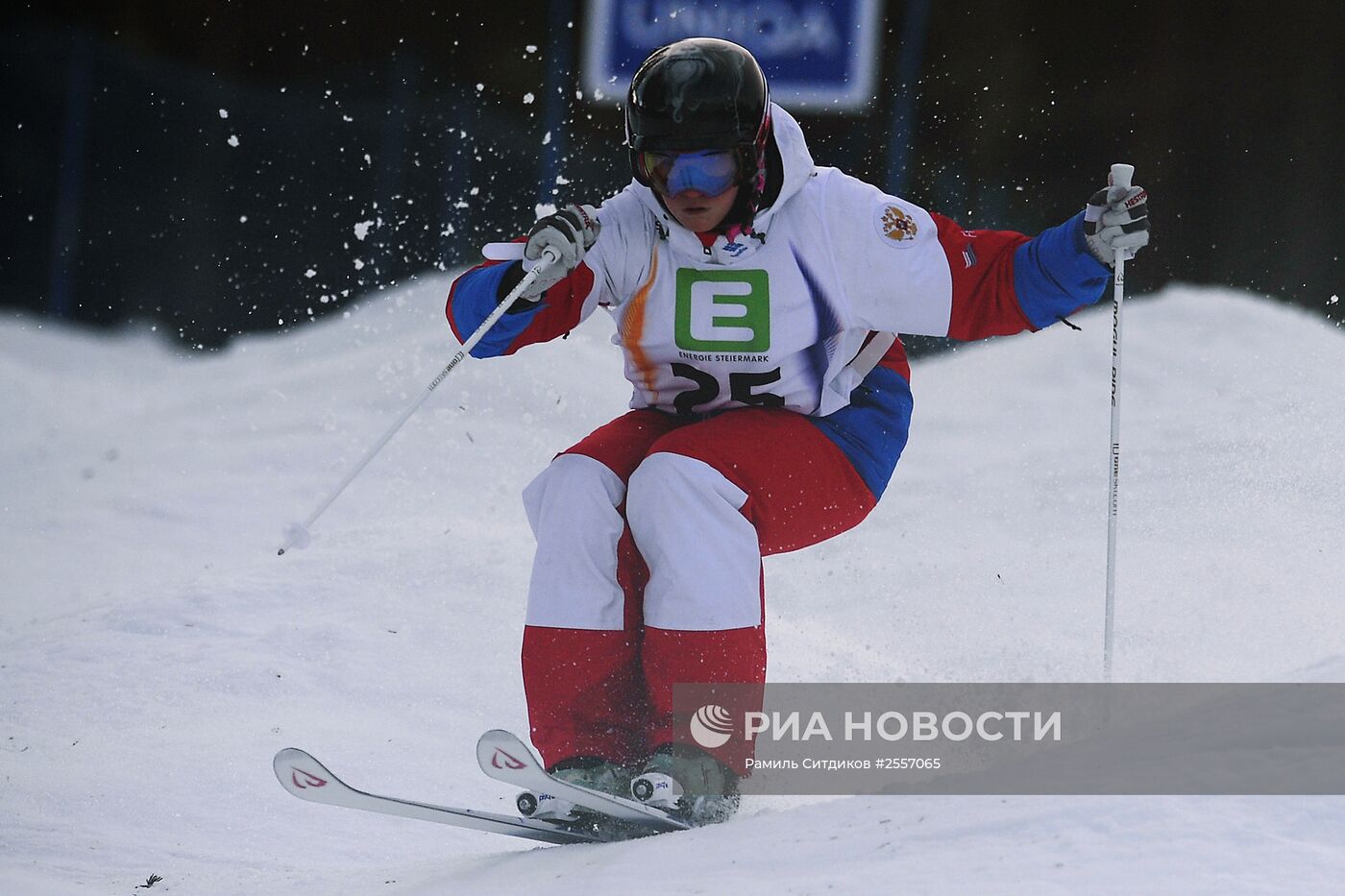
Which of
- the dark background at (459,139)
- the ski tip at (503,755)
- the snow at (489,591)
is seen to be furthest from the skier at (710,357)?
the dark background at (459,139)

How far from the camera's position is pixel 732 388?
9.71 ft

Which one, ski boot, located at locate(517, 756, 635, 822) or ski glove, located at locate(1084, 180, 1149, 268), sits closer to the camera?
ski boot, located at locate(517, 756, 635, 822)

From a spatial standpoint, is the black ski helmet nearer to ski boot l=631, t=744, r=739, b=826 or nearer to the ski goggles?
the ski goggles

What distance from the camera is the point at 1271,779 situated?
6.73 ft

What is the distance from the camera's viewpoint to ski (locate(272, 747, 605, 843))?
2.50 metres

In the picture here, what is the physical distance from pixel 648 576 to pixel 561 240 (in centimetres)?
65

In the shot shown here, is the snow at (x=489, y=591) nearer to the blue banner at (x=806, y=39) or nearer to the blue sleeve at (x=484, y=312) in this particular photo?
the blue sleeve at (x=484, y=312)

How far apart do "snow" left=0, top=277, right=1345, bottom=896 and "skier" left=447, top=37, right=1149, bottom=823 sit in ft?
1.06

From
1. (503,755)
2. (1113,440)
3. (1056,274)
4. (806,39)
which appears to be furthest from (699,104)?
(806,39)

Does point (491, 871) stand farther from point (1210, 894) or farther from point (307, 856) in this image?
point (1210, 894)

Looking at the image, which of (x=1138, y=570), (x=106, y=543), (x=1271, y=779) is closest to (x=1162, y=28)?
(x=1138, y=570)

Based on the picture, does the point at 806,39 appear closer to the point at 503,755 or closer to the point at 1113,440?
the point at 1113,440

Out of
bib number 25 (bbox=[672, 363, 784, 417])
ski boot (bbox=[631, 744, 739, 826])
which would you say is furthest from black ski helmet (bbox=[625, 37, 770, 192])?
ski boot (bbox=[631, 744, 739, 826])

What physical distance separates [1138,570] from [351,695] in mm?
2594
